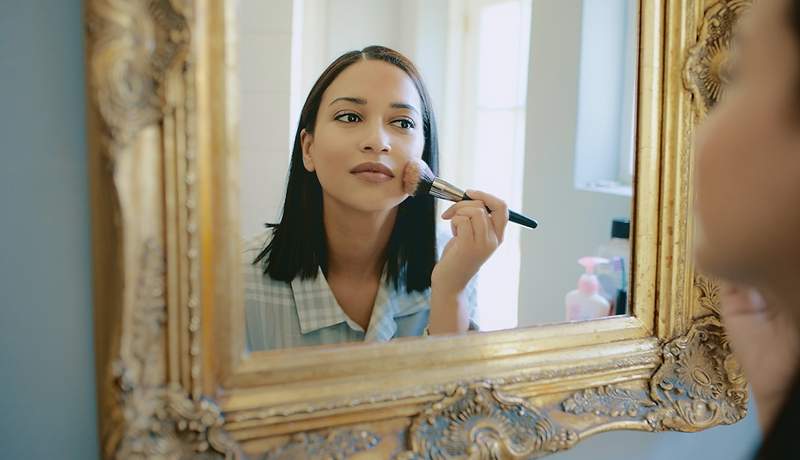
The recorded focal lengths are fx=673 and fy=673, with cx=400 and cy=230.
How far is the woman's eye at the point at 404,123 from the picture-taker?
0.48 meters

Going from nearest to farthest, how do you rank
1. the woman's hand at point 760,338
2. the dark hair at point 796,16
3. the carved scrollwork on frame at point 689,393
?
the dark hair at point 796,16, the woman's hand at point 760,338, the carved scrollwork on frame at point 689,393

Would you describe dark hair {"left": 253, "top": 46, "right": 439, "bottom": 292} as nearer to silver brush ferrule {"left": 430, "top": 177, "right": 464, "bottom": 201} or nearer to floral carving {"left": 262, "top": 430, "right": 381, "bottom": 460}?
silver brush ferrule {"left": 430, "top": 177, "right": 464, "bottom": 201}

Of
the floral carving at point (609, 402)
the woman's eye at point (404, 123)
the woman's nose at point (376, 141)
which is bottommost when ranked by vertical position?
the floral carving at point (609, 402)

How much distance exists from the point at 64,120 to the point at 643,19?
44 centimetres

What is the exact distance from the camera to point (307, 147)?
463mm

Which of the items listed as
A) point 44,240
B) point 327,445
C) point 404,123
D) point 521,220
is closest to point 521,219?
point 521,220

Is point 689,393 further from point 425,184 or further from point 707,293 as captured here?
point 425,184

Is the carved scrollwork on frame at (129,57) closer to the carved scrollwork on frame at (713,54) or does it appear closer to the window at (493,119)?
the window at (493,119)

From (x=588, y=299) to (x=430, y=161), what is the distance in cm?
19

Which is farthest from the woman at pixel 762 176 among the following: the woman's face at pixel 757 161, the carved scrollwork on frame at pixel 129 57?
the carved scrollwork on frame at pixel 129 57

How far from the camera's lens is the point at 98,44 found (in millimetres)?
387

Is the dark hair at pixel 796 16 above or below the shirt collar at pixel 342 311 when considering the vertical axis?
above

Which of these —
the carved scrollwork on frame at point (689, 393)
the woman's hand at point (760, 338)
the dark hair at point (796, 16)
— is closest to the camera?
the dark hair at point (796, 16)

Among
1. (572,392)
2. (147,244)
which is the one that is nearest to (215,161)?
(147,244)
